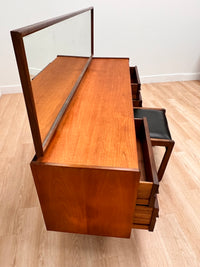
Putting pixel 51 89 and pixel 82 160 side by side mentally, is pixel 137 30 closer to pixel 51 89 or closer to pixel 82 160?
pixel 51 89

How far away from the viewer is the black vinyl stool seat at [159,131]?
1157 millimetres

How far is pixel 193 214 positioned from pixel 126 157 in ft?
Answer: 2.64

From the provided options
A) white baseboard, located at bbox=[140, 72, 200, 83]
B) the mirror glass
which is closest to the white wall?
white baseboard, located at bbox=[140, 72, 200, 83]

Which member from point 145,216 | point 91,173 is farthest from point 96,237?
point 91,173

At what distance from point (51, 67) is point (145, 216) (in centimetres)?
76

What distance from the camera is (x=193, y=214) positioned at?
1209 mm

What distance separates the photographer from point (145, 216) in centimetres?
82

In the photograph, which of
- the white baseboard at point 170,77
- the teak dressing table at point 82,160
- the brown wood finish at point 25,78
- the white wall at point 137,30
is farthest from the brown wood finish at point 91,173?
the white baseboard at point 170,77

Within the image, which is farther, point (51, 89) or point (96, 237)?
point (96, 237)

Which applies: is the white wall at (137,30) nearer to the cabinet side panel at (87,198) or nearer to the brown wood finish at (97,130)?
the brown wood finish at (97,130)

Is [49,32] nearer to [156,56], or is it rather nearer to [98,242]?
[98,242]

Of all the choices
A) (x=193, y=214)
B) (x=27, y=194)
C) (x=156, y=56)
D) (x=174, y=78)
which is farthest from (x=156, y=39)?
(x=27, y=194)

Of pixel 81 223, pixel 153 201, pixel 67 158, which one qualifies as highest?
pixel 67 158

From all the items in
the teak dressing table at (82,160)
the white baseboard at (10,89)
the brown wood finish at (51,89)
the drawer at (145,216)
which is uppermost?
the brown wood finish at (51,89)
